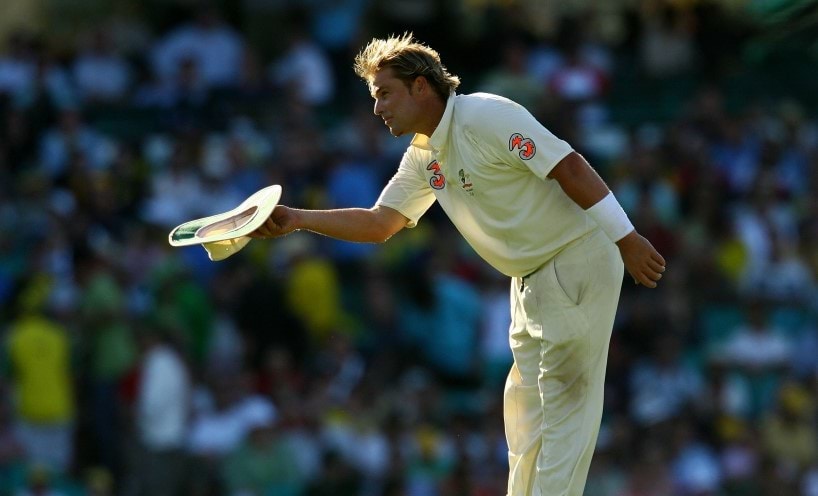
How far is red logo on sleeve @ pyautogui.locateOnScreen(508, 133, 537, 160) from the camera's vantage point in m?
6.45

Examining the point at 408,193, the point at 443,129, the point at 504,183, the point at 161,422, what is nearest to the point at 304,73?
the point at 161,422

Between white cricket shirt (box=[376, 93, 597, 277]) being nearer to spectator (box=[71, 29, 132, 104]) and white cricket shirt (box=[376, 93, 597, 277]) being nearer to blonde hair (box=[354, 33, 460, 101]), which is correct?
blonde hair (box=[354, 33, 460, 101])

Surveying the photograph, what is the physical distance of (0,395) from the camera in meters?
12.1

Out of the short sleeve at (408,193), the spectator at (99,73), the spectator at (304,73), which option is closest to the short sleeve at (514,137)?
the short sleeve at (408,193)

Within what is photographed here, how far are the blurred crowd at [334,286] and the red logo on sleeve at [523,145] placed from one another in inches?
229

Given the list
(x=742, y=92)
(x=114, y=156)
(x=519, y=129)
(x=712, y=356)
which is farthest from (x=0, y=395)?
(x=742, y=92)

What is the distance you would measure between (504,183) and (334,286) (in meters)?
6.74

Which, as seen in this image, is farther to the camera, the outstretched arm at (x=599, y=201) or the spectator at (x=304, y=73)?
the spectator at (x=304, y=73)

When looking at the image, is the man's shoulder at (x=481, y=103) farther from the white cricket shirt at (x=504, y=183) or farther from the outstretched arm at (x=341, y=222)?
the outstretched arm at (x=341, y=222)

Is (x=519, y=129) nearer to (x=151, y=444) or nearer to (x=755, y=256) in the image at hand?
(x=151, y=444)

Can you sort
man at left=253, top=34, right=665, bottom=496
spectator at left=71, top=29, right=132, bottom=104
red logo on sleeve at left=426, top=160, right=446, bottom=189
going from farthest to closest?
spectator at left=71, top=29, right=132, bottom=104 → red logo on sleeve at left=426, top=160, right=446, bottom=189 → man at left=253, top=34, right=665, bottom=496

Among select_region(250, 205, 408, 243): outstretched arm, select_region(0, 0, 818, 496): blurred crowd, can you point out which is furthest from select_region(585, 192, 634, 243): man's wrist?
select_region(0, 0, 818, 496): blurred crowd

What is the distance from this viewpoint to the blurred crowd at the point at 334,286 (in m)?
12.3

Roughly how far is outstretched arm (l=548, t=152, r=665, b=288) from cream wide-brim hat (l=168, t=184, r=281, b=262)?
1.16 m
